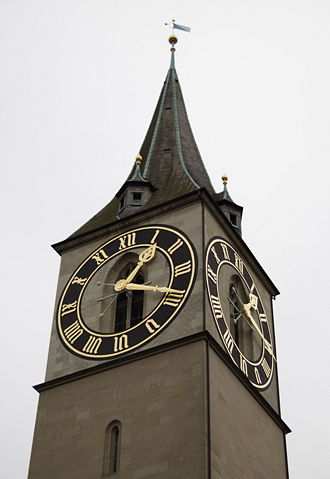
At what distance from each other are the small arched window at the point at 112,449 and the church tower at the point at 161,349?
1.0 inches

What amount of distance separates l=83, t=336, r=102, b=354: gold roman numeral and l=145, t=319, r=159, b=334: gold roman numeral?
1.20m

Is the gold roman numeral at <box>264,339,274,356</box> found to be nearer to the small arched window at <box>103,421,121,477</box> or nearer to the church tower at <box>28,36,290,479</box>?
the church tower at <box>28,36,290,479</box>

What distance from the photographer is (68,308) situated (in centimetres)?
2647

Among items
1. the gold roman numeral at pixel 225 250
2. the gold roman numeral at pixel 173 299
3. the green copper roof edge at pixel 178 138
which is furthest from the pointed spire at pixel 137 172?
the gold roman numeral at pixel 173 299

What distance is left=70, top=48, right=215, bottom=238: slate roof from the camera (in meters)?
28.3

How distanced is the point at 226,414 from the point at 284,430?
3.45 m

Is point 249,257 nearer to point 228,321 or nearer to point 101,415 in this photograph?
point 228,321

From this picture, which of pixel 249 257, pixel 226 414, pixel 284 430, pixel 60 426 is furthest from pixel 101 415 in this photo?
pixel 249 257

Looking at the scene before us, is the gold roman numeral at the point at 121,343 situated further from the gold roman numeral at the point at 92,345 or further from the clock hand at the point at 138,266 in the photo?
the clock hand at the point at 138,266

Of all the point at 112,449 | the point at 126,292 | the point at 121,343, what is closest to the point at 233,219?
the point at 126,292

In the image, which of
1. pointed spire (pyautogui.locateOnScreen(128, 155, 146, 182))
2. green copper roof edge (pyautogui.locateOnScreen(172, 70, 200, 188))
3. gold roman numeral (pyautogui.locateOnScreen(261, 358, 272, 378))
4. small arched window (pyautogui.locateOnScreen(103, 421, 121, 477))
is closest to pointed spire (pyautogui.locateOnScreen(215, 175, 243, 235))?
green copper roof edge (pyautogui.locateOnScreen(172, 70, 200, 188))

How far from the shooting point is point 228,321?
83.7 ft

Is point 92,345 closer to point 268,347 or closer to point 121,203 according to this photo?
point 268,347

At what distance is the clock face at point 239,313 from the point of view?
2498cm
